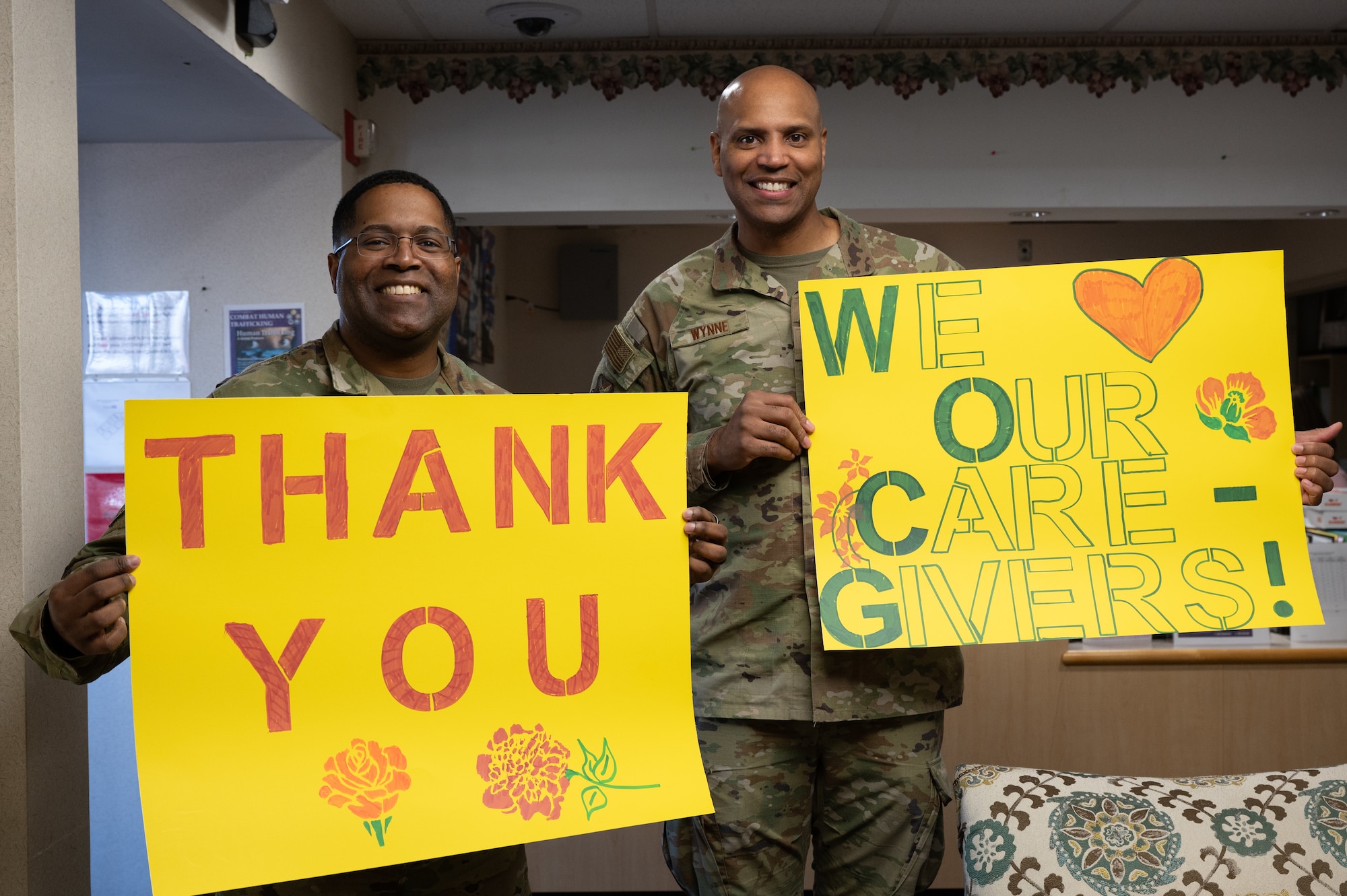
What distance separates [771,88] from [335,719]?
3.18 ft

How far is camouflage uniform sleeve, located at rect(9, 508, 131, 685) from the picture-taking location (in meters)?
1.01

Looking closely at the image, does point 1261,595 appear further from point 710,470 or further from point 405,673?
point 405,673

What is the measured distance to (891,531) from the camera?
129 centimetres

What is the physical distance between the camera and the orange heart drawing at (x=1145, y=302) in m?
1.30

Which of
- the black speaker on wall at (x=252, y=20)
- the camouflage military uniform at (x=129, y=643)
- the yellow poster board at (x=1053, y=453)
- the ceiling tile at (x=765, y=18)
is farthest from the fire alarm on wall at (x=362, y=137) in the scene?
the yellow poster board at (x=1053, y=453)

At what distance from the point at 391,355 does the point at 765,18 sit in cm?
210

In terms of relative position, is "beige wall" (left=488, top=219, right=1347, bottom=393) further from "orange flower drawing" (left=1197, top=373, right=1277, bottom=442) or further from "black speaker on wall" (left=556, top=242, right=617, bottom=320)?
"orange flower drawing" (left=1197, top=373, right=1277, bottom=442)

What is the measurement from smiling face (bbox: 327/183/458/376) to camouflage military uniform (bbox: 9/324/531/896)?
3 cm

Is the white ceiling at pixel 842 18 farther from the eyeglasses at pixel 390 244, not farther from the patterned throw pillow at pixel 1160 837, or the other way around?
the patterned throw pillow at pixel 1160 837

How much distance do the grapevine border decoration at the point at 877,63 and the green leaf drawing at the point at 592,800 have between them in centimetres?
247

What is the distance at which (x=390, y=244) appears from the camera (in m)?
1.19

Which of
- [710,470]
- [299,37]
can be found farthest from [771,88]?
[299,37]

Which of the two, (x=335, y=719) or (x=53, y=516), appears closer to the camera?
(x=335, y=719)

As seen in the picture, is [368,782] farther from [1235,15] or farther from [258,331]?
[1235,15]
